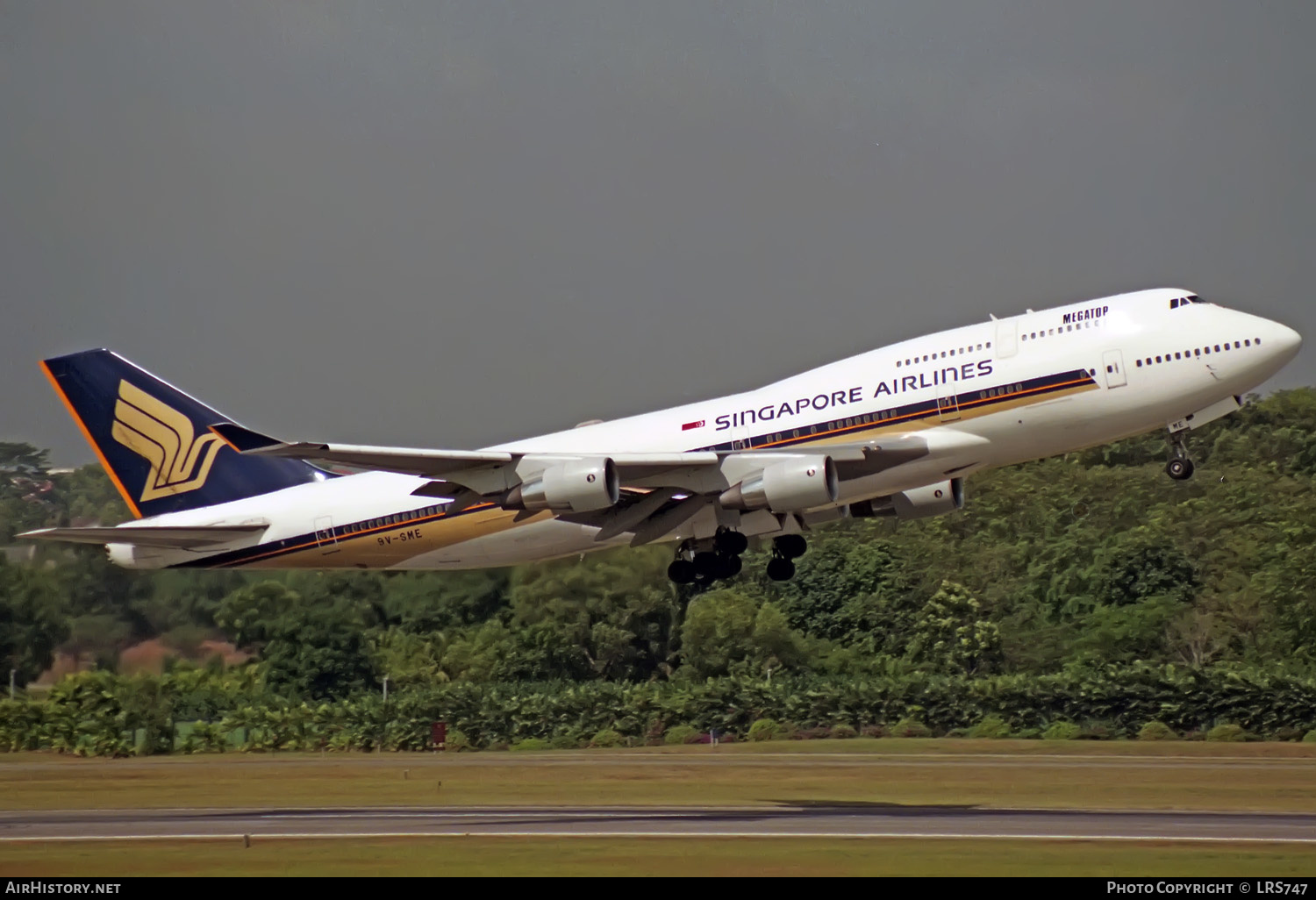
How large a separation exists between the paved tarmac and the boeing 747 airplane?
6242 millimetres

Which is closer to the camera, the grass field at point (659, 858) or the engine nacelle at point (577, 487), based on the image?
the grass field at point (659, 858)

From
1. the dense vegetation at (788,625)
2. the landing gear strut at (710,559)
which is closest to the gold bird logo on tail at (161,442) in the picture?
the dense vegetation at (788,625)

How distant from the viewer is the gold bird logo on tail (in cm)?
4306

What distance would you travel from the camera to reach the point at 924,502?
1547 inches

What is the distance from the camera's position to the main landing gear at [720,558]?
38.9 m

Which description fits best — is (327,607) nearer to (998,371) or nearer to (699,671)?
(699,671)

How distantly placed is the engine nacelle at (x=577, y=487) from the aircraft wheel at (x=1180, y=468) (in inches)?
449

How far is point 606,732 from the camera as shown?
5694 cm

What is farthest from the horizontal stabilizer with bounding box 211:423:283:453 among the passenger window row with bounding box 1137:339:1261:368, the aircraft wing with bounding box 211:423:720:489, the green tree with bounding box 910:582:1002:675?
the green tree with bounding box 910:582:1002:675

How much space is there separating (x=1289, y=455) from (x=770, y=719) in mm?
52428

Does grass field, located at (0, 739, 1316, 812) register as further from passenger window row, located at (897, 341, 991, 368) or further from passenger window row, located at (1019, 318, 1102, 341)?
passenger window row, located at (1019, 318, 1102, 341)

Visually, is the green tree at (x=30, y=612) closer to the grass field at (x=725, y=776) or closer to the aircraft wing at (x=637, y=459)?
the grass field at (x=725, y=776)

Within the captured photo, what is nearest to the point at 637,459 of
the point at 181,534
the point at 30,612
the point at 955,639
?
the point at 181,534
